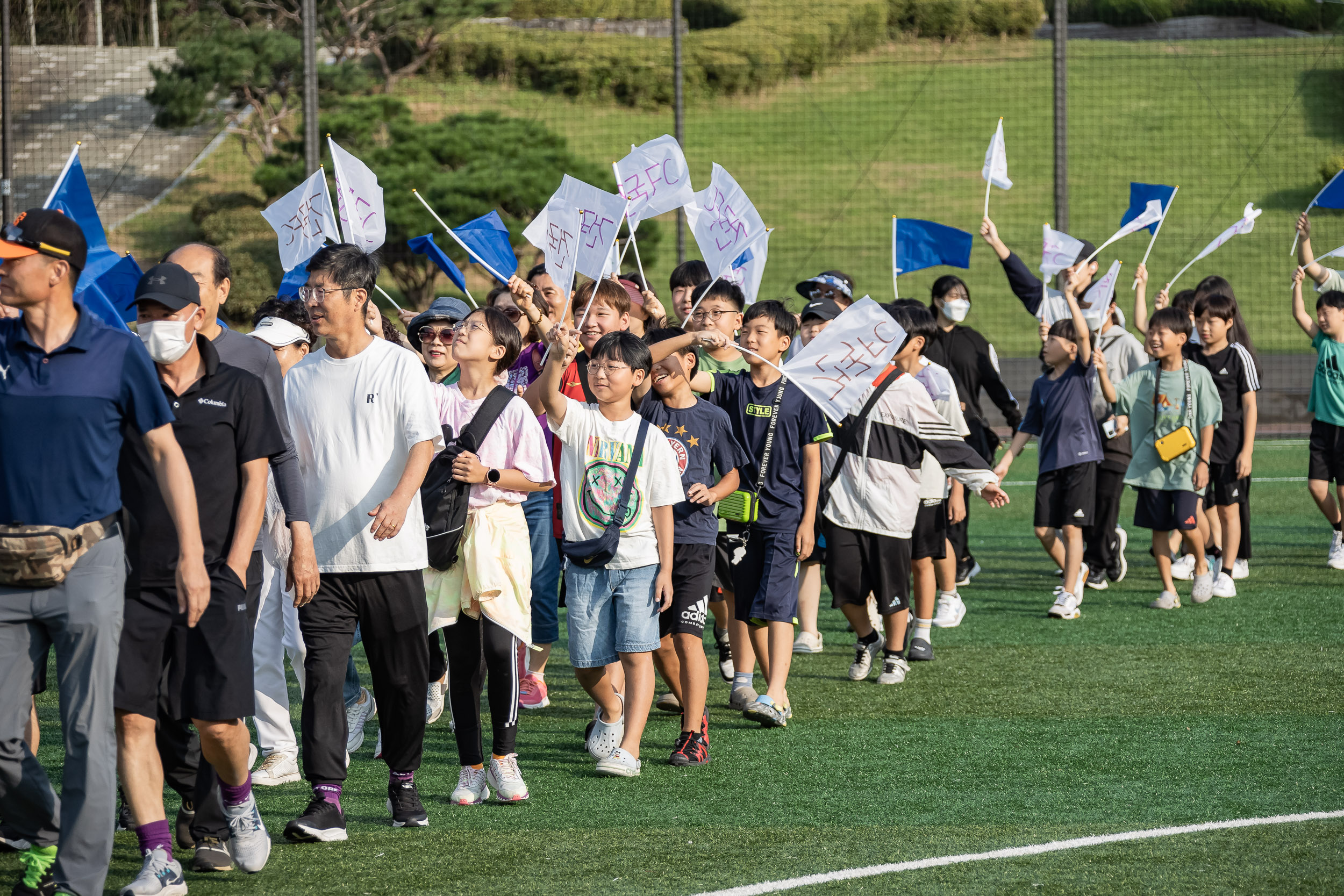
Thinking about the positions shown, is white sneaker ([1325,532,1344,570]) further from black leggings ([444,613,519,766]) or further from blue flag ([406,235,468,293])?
black leggings ([444,613,519,766])

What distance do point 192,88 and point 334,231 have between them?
82.1 ft

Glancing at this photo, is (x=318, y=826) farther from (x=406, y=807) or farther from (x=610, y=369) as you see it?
(x=610, y=369)

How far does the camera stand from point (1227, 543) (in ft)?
30.3

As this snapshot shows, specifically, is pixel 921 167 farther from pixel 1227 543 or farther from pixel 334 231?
pixel 334 231

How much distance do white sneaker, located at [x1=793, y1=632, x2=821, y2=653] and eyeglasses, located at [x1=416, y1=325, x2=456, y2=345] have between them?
2769 millimetres

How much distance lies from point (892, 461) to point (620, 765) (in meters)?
2.42

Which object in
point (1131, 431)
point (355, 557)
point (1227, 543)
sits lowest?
point (1227, 543)

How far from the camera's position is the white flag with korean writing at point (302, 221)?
6.77m

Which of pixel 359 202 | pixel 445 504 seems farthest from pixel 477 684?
pixel 359 202

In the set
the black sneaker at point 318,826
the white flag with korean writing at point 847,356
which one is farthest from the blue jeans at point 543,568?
the black sneaker at point 318,826

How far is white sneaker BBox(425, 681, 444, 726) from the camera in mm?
6492

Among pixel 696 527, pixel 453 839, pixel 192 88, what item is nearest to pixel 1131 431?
pixel 696 527

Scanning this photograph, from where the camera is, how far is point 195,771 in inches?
181

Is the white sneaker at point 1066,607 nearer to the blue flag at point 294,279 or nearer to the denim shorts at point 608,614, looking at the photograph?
the denim shorts at point 608,614
